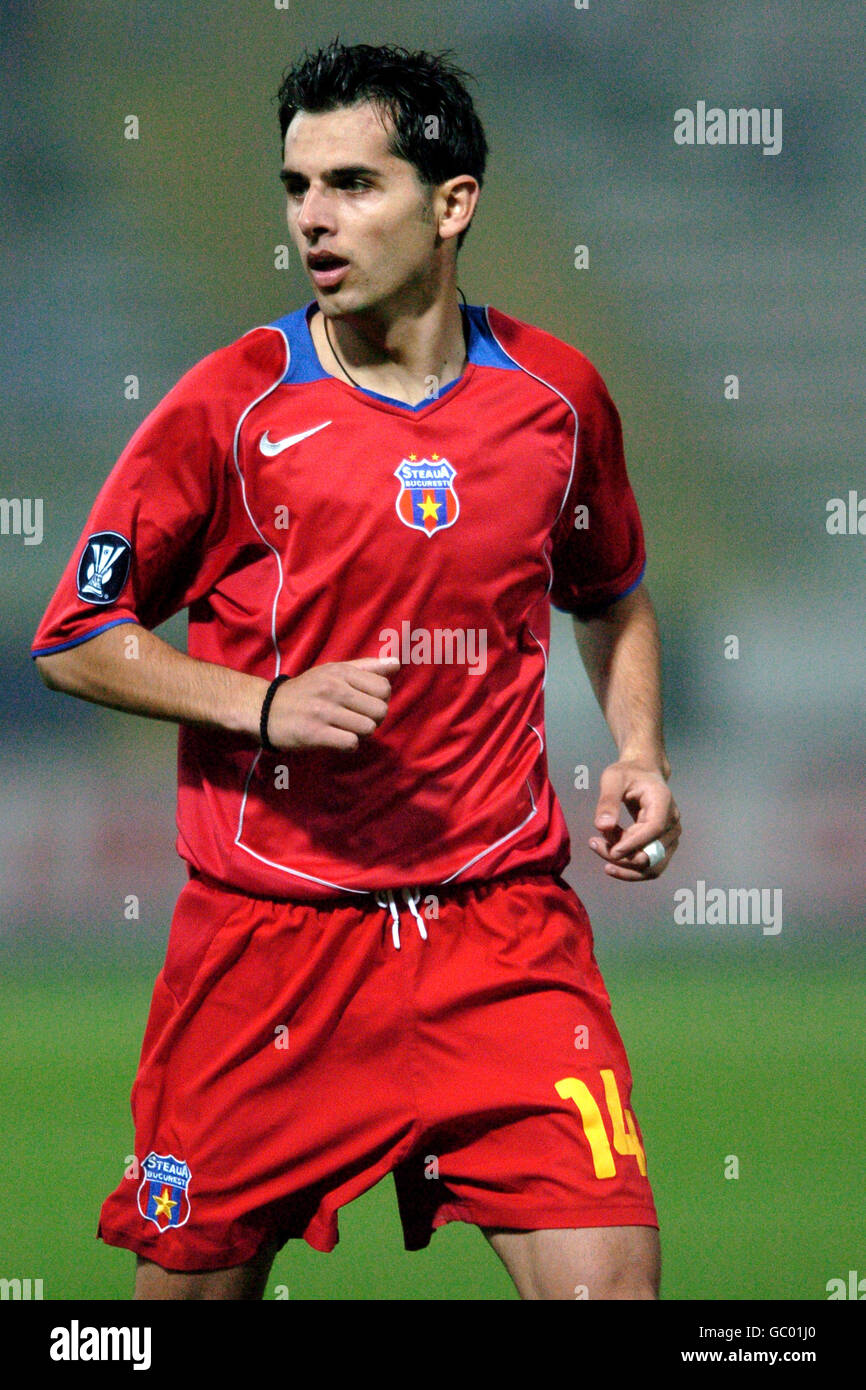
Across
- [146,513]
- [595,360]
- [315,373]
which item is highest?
[595,360]

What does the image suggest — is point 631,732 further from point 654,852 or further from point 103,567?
point 103,567

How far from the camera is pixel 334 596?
104 inches

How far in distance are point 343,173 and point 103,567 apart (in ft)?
2.31

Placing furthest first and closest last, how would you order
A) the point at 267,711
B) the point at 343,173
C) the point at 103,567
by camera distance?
the point at 343,173
the point at 103,567
the point at 267,711

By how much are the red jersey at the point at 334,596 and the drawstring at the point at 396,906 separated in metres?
0.03

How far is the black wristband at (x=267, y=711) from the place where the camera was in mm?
2484

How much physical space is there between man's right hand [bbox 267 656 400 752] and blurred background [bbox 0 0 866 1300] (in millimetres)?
4921

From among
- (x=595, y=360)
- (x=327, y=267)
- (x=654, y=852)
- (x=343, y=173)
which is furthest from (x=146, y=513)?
(x=595, y=360)

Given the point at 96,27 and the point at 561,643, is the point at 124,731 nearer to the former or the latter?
the point at 561,643

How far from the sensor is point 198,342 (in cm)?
998

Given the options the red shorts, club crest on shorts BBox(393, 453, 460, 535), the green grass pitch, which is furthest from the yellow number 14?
the green grass pitch

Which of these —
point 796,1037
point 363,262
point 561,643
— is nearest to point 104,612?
point 363,262

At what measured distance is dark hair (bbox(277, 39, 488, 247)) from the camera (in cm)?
275
